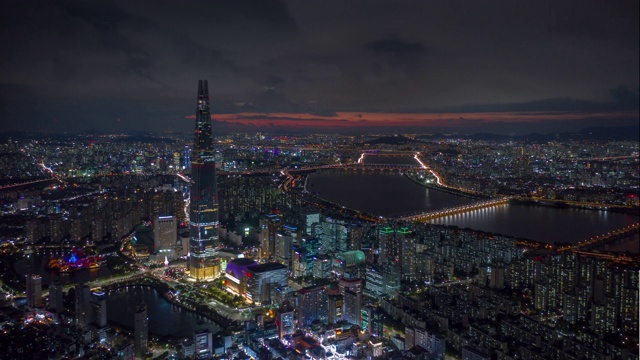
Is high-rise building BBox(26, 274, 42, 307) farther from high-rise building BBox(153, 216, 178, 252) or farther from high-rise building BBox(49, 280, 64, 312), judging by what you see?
high-rise building BBox(153, 216, 178, 252)

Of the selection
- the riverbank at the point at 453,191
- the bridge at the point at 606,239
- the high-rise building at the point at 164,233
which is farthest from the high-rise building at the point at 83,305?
the riverbank at the point at 453,191

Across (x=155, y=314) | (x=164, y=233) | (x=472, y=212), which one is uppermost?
(x=164, y=233)

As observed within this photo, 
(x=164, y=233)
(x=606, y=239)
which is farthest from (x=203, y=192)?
(x=606, y=239)

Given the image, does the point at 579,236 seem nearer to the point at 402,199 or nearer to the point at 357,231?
the point at 357,231

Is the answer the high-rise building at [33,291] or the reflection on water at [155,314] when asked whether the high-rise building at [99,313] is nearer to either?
the reflection on water at [155,314]

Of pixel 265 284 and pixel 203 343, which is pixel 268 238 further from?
pixel 203 343

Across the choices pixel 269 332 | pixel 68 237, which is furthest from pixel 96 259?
pixel 269 332
